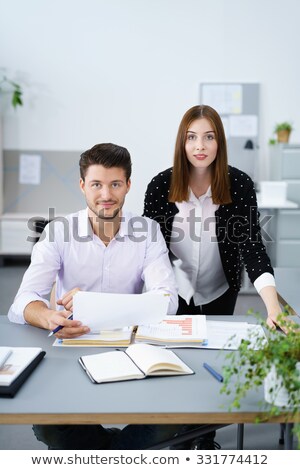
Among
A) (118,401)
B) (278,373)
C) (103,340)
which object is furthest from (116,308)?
(278,373)

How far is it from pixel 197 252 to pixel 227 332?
0.65 metres

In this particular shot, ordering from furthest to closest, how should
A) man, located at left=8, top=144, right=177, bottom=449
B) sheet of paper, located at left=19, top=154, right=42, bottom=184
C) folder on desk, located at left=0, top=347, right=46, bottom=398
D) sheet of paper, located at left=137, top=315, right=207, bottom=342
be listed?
sheet of paper, located at left=19, top=154, right=42, bottom=184
man, located at left=8, top=144, right=177, bottom=449
sheet of paper, located at left=137, top=315, right=207, bottom=342
folder on desk, located at left=0, top=347, right=46, bottom=398

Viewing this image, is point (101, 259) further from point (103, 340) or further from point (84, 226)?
point (103, 340)

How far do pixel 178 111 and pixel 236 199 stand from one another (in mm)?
3730

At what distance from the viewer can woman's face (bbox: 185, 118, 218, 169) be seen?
215cm

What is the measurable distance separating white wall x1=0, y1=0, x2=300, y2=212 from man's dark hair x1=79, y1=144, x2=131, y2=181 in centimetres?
385

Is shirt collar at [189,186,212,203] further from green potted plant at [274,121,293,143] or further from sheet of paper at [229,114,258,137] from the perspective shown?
sheet of paper at [229,114,258,137]

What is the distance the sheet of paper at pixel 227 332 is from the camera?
166cm

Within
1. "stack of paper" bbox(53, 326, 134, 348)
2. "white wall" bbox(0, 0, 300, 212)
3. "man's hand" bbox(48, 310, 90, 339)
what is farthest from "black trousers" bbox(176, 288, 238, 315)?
"white wall" bbox(0, 0, 300, 212)

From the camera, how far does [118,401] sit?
51.0 inches

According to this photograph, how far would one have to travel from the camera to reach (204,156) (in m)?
2.15

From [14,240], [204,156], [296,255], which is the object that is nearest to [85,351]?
[204,156]

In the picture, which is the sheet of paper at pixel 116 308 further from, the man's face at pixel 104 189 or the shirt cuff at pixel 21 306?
the man's face at pixel 104 189

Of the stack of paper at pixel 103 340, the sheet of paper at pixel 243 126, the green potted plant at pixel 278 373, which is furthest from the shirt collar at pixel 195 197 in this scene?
the sheet of paper at pixel 243 126
